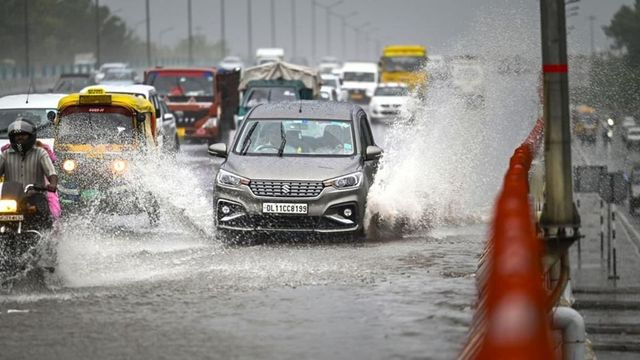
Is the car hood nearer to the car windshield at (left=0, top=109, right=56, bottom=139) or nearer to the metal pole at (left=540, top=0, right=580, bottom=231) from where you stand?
the metal pole at (left=540, top=0, right=580, bottom=231)

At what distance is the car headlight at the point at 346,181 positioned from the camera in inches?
628

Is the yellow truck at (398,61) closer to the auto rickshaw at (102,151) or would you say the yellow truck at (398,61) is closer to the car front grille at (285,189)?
the auto rickshaw at (102,151)

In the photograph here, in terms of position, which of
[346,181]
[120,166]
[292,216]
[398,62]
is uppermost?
[398,62]

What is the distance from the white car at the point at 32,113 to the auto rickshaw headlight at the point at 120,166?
2046 millimetres

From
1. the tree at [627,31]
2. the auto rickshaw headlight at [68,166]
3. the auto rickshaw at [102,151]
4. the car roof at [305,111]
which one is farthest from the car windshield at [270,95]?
the car roof at [305,111]

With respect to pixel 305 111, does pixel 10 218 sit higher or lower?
lower

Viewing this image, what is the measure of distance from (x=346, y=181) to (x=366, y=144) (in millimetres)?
1511

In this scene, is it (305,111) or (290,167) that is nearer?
(290,167)

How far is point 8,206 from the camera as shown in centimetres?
1173

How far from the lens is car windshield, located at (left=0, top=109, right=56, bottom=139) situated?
21125mm

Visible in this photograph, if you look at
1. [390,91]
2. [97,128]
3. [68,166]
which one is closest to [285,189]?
[68,166]

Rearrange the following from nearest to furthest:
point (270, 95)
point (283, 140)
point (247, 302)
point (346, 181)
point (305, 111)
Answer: point (247, 302)
point (346, 181)
point (283, 140)
point (305, 111)
point (270, 95)

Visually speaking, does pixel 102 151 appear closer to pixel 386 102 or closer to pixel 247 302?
pixel 247 302

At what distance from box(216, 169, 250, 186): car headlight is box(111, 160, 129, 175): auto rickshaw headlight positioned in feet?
9.95
